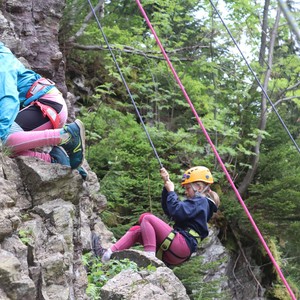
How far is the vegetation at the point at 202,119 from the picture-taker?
896 centimetres

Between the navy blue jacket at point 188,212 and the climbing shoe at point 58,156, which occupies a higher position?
the climbing shoe at point 58,156

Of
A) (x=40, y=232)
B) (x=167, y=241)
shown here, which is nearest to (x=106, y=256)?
(x=167, y=241)

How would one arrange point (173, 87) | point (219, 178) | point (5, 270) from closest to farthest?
1. point (5, 270)
2. point (219, 178)
3. point (173, 87)

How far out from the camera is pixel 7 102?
4809 mm

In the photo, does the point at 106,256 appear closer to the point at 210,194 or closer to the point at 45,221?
the point at 45,221

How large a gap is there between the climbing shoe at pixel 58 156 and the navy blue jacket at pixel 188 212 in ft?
4.20

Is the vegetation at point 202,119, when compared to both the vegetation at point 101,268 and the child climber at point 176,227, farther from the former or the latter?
the vegetation at point 101,268

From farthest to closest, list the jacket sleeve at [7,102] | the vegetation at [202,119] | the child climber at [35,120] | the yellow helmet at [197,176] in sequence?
1. the vegetation at [202,119]
2. the yellow helmet at [197,176]
3. the child climber at [35,120]
4. the jacket sleeve at [7,102]

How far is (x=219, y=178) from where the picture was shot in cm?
996

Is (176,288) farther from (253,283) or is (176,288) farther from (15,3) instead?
(253,283)

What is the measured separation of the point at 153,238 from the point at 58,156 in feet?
4.71

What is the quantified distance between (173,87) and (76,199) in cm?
616

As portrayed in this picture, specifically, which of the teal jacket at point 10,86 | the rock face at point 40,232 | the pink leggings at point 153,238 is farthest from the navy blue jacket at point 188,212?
the teal jacket at point 10,86

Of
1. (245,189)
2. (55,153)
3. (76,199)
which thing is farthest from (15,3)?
(245,189)
